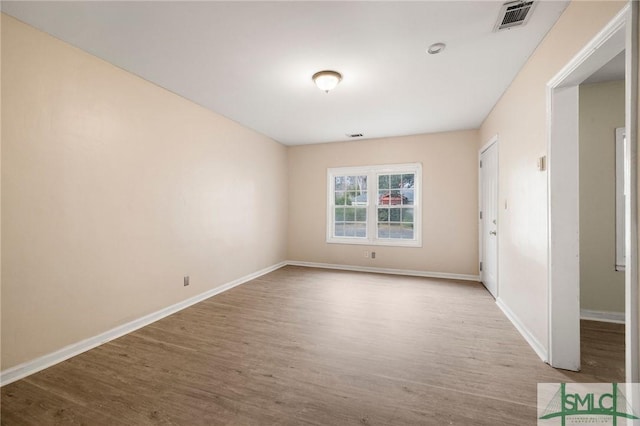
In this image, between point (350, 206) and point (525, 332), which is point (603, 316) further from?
point (350, 206)

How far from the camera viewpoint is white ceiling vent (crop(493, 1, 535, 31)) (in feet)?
6.31

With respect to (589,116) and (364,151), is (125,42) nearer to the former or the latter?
(364,151)

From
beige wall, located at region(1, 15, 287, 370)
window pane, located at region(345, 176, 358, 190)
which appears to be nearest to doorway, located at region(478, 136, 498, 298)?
window pane, located at region(345, 176, 358, 190)

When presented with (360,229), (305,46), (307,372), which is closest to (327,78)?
(305,46)

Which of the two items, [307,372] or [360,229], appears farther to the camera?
[360,229]

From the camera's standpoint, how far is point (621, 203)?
3.05m

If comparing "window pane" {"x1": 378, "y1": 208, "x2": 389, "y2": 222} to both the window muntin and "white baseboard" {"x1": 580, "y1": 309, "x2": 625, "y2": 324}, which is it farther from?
"white baseboard" {"x1": 580, "y1": 309, "x2": 625, "y2": 324}

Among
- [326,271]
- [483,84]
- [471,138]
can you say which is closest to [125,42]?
[483,84]

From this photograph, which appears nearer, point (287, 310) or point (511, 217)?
point (511, 217)

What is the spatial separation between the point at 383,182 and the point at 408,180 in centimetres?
48

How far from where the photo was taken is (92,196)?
2.57m

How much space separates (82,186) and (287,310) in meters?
2.45

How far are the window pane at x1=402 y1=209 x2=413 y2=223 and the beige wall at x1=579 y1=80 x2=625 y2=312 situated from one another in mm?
2520
